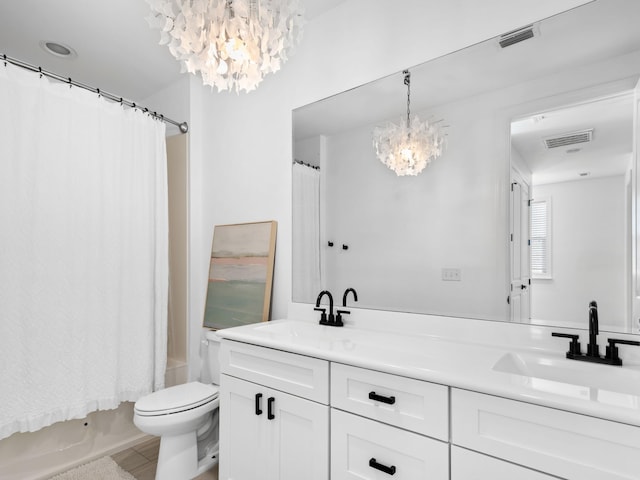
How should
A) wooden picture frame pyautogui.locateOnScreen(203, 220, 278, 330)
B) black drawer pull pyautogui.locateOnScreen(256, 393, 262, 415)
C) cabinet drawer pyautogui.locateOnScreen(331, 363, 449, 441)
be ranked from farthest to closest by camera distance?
wooden picture frame pyautogui.locateOnScreen(203, 220, 278, 330)
black drawer pull pyautogui.locateOnScreen(256, 393, 262, 415)
cabinet drawer pyautogui.locateOnScreen(331, 363, 449, 441)

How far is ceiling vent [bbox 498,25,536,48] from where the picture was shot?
1440 millimetres

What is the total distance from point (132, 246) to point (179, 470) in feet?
4.54

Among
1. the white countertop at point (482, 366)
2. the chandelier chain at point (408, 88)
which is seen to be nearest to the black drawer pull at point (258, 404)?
the white countertop at point (482, 366)

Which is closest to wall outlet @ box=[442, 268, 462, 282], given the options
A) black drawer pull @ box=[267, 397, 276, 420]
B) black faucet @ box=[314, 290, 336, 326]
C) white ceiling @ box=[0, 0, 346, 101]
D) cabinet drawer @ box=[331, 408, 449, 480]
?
black faucet @ box=[314, 290, 336, 326]

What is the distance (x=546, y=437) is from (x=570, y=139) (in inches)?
42.2

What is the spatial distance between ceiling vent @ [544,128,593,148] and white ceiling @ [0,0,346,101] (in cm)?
139

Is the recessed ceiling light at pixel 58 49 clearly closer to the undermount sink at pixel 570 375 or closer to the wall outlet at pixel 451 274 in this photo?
the wall outlet at pixel 451 274

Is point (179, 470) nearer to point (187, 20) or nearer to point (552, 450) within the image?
point (552, 450)

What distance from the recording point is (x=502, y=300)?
1492 mm

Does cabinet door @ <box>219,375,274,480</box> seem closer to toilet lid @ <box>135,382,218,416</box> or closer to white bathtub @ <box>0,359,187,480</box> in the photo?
toilet lid @ <box>135,382,218,416</box>

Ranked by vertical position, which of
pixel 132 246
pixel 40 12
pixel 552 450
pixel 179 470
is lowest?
pixel 179 470

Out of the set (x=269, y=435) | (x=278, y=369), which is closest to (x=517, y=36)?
(x=278, y=369)

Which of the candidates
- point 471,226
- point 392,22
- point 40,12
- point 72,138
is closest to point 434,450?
point 471,226

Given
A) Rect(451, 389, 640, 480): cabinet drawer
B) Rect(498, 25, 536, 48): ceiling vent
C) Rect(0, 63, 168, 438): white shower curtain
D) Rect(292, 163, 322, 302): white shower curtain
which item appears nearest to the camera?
Rect(451, 389, 640, 480): cabinet drawer
